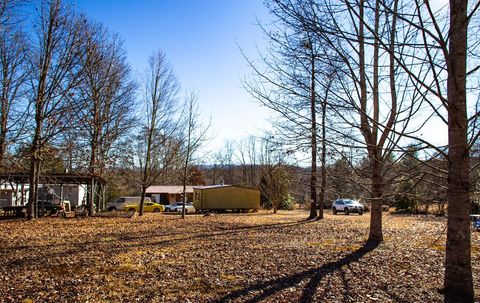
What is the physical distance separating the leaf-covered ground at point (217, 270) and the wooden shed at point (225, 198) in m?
26.1

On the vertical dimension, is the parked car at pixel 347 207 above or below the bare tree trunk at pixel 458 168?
below

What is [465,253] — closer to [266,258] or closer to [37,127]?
[266,258]

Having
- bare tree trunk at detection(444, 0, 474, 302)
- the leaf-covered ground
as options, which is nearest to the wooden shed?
the leaf-covered ground

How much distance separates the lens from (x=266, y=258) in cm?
794

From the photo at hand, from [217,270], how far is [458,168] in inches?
161

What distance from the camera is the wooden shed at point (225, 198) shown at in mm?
36875

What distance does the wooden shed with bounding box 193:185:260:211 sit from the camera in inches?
1452

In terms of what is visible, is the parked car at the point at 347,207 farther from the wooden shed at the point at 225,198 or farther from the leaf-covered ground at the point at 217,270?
the leaf-covered ground at the point at 217,270

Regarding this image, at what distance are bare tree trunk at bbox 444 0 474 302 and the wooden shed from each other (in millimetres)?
32715

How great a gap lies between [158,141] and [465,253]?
20.2 m

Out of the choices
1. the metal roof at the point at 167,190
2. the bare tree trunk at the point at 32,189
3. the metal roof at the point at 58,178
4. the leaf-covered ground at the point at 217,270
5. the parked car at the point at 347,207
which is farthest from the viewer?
the metal roof at the point at 167,190

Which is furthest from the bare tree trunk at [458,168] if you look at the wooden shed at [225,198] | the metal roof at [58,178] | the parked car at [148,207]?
the wooden shed at [225,198]

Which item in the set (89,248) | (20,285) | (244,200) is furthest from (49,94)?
(244,200)

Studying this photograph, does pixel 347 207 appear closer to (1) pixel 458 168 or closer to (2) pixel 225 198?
(2) pixel 225 198
